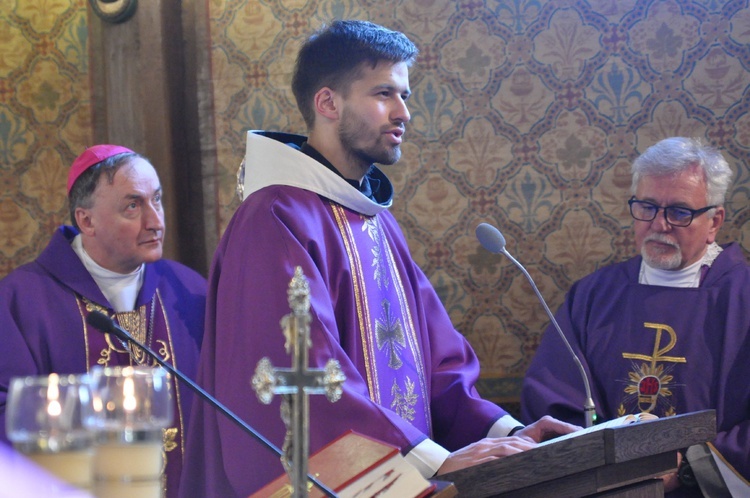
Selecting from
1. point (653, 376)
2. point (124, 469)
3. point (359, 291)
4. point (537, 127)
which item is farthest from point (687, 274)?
point (124, 469)

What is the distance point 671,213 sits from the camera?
15.5 ft

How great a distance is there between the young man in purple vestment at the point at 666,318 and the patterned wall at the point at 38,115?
278 cm

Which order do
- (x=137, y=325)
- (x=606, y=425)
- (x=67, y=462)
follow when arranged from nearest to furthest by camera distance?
(x=67, y=462) < (x=606, y=425) < (x=137, y=325)

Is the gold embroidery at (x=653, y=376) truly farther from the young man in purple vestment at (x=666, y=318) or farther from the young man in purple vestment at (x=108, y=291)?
the young man in purple vestment at (x=108, y=291)

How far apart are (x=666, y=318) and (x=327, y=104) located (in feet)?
6.12

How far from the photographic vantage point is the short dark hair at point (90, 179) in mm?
4688

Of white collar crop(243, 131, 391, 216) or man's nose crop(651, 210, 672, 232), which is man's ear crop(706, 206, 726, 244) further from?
white collar crop(243, 131, 391, 216)

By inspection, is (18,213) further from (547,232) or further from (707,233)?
(707,233)

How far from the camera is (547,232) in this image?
536 centimetres

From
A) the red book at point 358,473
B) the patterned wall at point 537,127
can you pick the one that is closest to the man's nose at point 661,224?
the patterned wall at point 537,127

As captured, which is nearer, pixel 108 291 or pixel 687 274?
pixel 108 291

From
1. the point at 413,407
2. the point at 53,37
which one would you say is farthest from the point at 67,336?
the point at 53,37

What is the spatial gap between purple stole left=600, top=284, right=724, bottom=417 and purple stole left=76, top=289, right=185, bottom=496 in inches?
72.3

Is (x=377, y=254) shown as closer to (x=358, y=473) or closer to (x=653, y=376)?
(x=653, y=376)
